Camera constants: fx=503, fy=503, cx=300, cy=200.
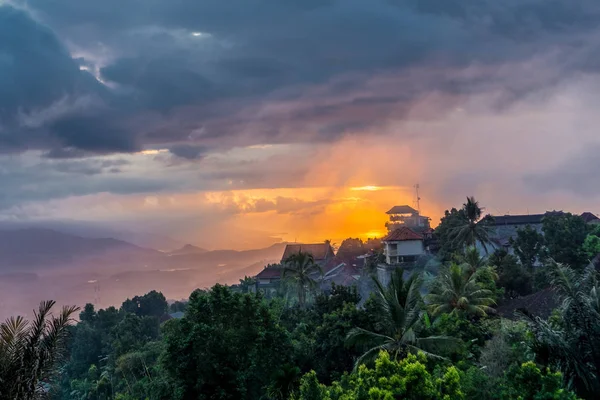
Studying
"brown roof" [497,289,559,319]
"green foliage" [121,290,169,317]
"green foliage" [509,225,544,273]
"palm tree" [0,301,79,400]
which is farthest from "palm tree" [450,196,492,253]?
"green foliage" [121,290,169,317]

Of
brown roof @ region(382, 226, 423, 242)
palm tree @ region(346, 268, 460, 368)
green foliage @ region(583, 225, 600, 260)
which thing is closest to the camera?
palm tree @ region(346, 268, 460, 368)

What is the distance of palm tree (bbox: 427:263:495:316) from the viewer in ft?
112

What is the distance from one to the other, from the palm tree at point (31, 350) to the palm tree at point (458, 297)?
27.1m

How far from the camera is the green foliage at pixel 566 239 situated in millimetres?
50125

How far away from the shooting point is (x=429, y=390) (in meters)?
15.9

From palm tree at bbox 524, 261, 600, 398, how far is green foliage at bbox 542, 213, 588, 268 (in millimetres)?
34269

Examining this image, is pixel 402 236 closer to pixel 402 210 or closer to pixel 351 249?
pixel 351 249

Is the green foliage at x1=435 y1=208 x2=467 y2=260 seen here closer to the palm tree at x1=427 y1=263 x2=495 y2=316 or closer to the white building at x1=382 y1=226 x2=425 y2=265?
the white building at x1=382 y1=226 x2=425 y2=265

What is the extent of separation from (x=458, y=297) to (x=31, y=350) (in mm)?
29088

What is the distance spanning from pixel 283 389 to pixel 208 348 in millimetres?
4418

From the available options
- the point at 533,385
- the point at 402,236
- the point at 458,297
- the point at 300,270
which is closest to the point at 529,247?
the point at 402,236

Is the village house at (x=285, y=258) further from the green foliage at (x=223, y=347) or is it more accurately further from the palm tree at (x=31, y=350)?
the palm tree at (x=31, y=350)

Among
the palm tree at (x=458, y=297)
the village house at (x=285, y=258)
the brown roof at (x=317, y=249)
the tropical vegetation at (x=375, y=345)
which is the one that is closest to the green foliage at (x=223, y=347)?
the tropical vegetation at (x=375, y=345)

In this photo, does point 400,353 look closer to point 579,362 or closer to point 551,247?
point 579,362
